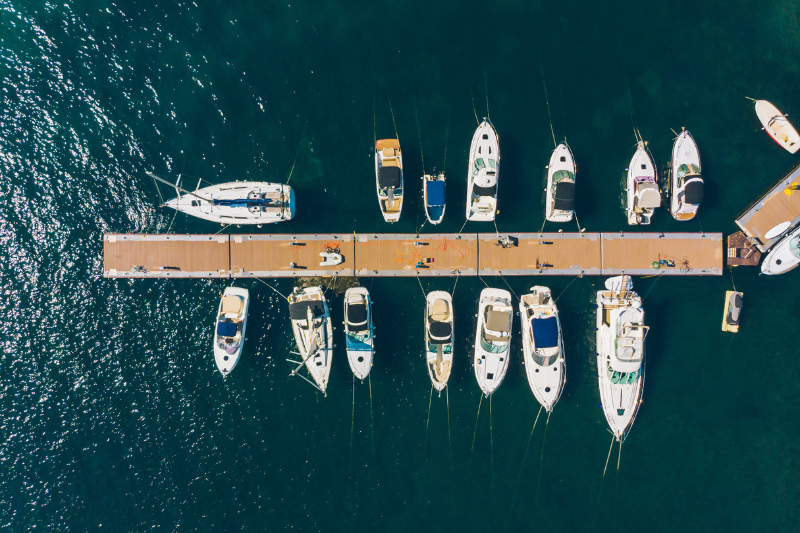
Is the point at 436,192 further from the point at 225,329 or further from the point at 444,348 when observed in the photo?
the point at 225,329

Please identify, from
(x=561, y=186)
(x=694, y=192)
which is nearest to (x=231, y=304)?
(x=561, y=186)

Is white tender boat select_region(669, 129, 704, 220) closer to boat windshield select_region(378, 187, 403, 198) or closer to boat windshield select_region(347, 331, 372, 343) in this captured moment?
boat windshield select_region(378, 187, 403, 198)

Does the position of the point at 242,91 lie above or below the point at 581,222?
above

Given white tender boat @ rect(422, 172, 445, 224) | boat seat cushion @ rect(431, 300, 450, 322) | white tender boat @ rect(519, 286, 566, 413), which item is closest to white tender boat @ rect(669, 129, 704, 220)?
white tender boat @ rect(519, 286, 566, 413)

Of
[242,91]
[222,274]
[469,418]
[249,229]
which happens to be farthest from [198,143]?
[469,418]

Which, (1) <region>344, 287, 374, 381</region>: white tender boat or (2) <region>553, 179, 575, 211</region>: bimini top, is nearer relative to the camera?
(2) <region>553, 179, 575, 211</region>: bimini top

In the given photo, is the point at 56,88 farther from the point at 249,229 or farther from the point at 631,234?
the point at 631,234

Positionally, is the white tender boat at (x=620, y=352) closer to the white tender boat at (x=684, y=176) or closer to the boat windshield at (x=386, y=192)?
the white tender boat at (x=684, y=176)
